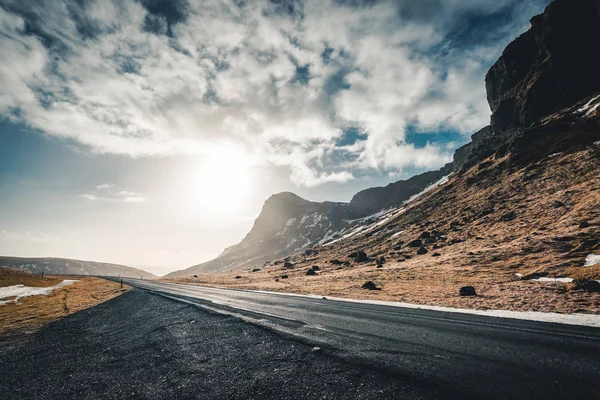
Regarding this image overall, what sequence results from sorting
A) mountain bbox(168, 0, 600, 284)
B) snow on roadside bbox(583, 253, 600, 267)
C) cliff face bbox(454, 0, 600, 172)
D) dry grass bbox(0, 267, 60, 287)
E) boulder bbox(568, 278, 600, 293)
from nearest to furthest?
boulder bbox(568, 278, 600, 293)
snow on roadside bbox(583, 253, 600, 267)
mountain bbox(168, 0, 600, 284)
dry grass bbox(0, 267, 60, 287)
cliff face bbox(454, 0, 600, 172)

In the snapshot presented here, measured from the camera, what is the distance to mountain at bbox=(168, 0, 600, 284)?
37375 mm

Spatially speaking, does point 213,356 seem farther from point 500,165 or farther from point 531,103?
point 531,103

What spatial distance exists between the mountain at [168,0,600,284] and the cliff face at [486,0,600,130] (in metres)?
0.29

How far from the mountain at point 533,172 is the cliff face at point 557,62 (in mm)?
286

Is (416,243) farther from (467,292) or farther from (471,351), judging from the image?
(471,351)

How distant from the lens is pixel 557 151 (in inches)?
2793

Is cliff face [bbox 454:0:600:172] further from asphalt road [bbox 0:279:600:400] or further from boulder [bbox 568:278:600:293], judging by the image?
asphalt road [bbox 0:279:600:400]

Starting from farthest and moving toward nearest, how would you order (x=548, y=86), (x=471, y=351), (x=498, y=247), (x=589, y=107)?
(x=548, y=86)
(x=589, y=107)
(x=498, y=247)
(x=471, y=351)

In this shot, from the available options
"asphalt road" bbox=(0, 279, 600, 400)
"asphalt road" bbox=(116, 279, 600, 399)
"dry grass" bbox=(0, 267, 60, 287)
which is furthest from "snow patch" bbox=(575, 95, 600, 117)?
"dry grass" bbox=(0, 267, 60, 287)

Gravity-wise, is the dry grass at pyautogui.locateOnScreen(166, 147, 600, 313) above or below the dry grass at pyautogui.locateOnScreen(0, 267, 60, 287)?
above

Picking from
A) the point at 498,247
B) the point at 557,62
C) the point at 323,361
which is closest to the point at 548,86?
the point at 557,62

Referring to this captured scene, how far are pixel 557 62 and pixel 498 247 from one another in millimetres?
108818

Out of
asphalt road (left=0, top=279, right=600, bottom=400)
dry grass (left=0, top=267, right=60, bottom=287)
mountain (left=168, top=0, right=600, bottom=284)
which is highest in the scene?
mountain (left=168, top=0, right=600, bottom=284)

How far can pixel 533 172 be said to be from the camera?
6706 cm
